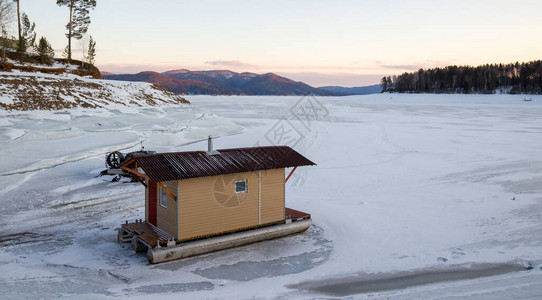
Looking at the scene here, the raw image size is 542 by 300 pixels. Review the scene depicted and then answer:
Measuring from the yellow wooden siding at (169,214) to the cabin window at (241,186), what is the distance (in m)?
1.92

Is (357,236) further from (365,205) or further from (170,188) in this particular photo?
(170,188)

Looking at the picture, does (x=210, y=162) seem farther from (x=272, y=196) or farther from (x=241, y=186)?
(x=272, y=196)

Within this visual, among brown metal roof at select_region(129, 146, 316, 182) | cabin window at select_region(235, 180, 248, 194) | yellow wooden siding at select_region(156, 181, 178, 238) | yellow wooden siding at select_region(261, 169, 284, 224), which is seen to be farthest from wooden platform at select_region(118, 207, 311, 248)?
brown metal roof at select_region(129, 146, 316, 182)

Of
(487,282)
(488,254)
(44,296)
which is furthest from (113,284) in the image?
(488,254)

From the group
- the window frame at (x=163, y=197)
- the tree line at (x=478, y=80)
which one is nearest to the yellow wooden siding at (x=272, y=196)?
the window frame at (x=163, y=197)

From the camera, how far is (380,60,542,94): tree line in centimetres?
13425

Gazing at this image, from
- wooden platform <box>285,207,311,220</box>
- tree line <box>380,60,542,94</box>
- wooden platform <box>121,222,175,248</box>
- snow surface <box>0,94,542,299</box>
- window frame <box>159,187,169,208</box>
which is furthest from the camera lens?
tree line <box>380,60,542,94</box>

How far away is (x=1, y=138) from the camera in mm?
25734

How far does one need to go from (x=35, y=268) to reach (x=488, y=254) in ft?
39.8

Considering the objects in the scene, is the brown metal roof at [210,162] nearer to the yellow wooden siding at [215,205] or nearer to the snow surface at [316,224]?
the yellow wooden siding at [215,205]

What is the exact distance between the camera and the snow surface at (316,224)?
1003 centimetres

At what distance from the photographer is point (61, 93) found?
4212 cm

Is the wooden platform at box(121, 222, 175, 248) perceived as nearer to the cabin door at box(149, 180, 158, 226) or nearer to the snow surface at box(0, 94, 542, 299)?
the cabin door at box(149, 180, 158, 226)

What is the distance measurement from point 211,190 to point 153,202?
80.4 inches
